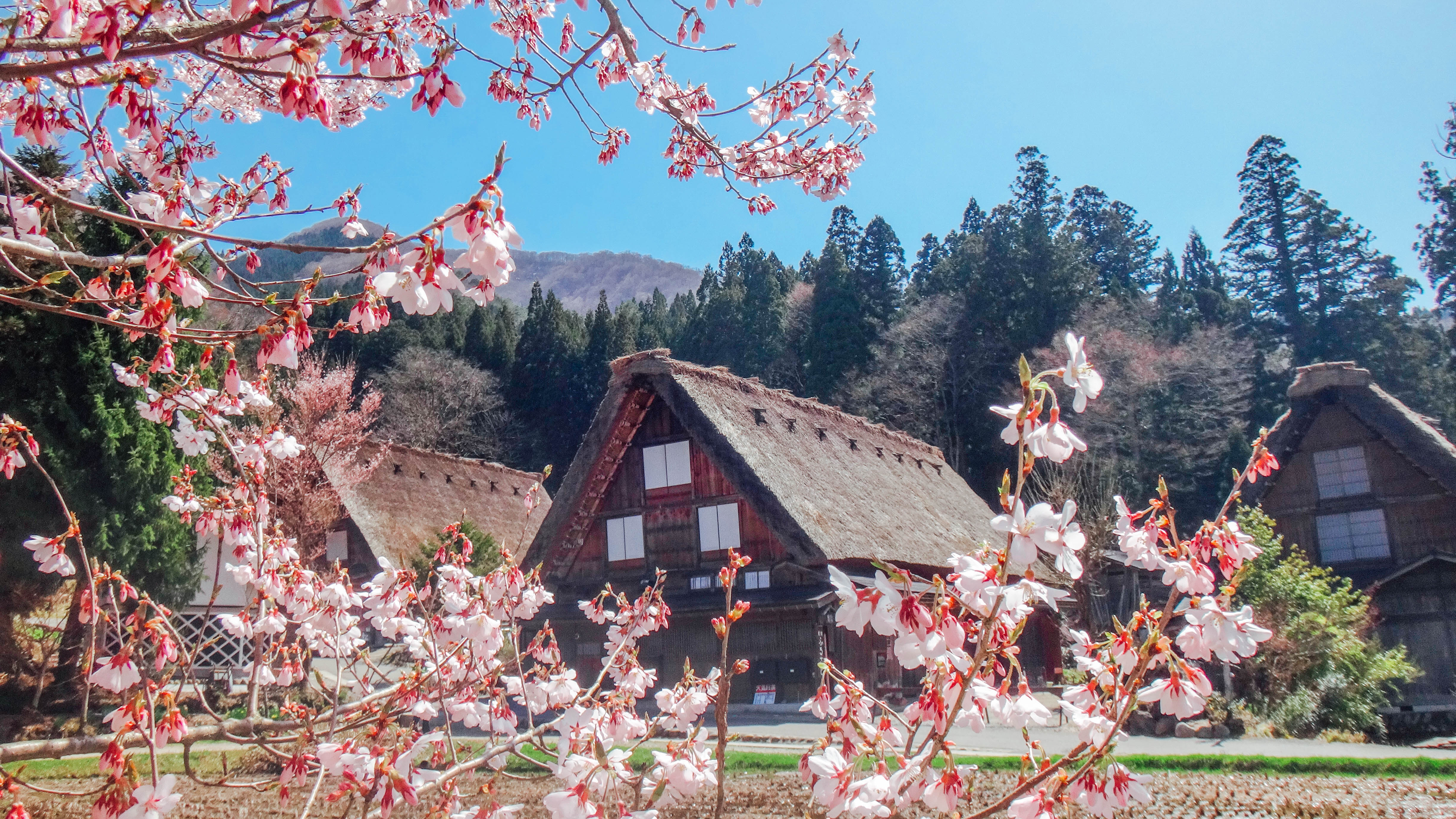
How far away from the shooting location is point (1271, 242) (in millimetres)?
35250

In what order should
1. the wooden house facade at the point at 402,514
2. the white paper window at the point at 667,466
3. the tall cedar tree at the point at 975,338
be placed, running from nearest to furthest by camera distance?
1. the white paper window at the point at 667,466
2. the wooden house facade at the point at 402,514
3. the tall cedar tree at the point at 975,338

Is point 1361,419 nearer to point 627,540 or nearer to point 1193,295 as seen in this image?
point 627,540

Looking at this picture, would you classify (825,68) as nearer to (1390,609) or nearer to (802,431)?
(802,431)

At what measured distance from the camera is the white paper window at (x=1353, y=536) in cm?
1677

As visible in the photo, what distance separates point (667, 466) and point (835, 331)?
18057 mm

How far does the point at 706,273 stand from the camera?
44.2 m

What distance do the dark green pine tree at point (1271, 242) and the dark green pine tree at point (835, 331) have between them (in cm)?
1472

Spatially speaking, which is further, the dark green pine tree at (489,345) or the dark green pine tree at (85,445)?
the dark green pine tree at (489,345)

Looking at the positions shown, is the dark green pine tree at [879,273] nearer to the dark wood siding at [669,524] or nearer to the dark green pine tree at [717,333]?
the dark green pine tree at [717,333]

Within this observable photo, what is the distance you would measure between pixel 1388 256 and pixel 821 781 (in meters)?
39.7

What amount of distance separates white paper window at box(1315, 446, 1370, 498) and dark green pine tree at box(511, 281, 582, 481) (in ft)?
79.7

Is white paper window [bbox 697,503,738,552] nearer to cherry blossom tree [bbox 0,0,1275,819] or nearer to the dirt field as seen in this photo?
the dirt field

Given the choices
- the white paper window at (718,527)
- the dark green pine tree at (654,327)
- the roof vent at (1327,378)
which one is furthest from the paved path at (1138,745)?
the dark green pine tree at (654,327)

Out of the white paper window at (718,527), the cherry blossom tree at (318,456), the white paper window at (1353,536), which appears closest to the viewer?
the white paper window at (718,527)
